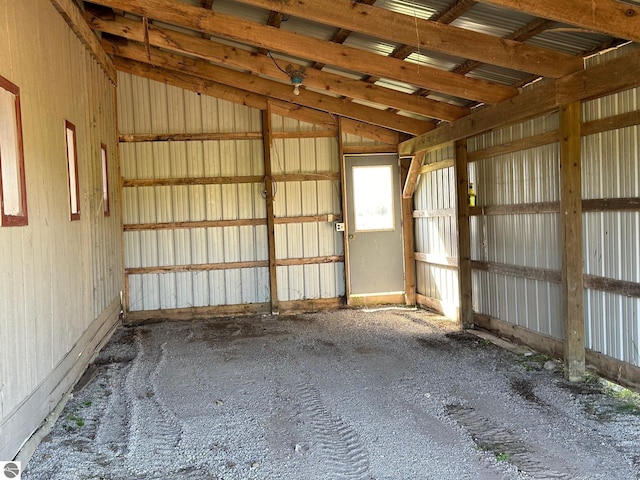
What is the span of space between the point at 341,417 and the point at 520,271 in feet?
9.24

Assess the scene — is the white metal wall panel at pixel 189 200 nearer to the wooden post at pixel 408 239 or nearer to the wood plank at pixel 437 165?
the wooden post at pixel 408 239

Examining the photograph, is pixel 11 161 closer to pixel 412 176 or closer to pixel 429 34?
pixel 429 34

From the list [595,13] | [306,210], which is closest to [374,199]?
[306,210]

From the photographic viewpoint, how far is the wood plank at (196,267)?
865cm

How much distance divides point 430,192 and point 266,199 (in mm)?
2521

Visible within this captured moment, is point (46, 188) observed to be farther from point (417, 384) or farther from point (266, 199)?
point (266, 199)

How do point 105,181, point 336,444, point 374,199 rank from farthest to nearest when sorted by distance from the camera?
1. point 374,199
2. point 105,181
3. point 336,444

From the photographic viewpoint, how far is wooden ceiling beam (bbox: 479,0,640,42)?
11.9ft

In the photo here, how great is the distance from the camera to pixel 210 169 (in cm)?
874

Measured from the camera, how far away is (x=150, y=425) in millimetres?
4031

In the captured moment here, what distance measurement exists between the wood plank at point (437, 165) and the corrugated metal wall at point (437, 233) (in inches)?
1.3

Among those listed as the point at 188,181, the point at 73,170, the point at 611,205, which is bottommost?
the point at 611,205

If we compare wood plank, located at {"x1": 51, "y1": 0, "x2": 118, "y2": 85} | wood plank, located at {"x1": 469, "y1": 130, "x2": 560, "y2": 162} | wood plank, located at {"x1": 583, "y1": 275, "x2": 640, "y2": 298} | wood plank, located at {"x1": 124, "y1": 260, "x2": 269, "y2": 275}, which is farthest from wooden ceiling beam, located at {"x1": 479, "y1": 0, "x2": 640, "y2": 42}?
wood plank, located at {"x1": 124, "y1": 260, "x2": 269, "y2": 275}

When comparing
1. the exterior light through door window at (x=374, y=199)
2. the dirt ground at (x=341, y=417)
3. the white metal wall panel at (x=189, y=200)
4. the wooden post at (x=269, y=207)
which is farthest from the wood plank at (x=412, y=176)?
the dirt ground at (x=341, y=417)
